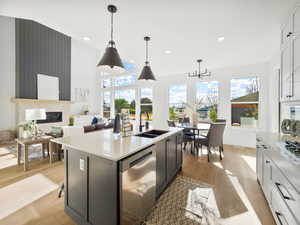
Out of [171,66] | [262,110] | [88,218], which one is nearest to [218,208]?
[88,218]

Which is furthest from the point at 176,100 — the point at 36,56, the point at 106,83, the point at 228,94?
the point at 36,56

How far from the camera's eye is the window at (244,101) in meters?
4.52

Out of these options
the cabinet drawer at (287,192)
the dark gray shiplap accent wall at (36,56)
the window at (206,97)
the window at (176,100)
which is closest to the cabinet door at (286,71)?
the cabinet drawer at (287,192)

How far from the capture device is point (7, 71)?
4883 millimetres

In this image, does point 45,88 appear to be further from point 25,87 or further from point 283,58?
point 283,58

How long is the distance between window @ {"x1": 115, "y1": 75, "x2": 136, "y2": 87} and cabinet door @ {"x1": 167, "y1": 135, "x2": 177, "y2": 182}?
18.3ft

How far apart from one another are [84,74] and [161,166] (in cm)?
742

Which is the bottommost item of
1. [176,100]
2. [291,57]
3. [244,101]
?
[244,101]

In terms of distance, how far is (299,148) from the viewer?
4.44ft

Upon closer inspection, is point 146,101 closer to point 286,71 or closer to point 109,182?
point 286,71

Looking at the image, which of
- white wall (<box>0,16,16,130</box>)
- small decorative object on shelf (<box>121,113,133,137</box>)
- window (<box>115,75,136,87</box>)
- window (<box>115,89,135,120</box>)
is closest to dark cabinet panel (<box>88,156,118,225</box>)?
small decorative object on shelf (<box>121,113,133,137</box>)

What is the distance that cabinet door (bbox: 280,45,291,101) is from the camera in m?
1.96

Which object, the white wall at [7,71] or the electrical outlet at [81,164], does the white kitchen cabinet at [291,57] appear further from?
the white wall at [7,71]

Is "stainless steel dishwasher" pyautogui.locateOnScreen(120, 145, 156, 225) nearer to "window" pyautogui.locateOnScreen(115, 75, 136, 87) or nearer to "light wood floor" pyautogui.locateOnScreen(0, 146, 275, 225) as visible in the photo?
"light wood floor" pyautogui.locateOnScreen(0, 146, 275, 225)
